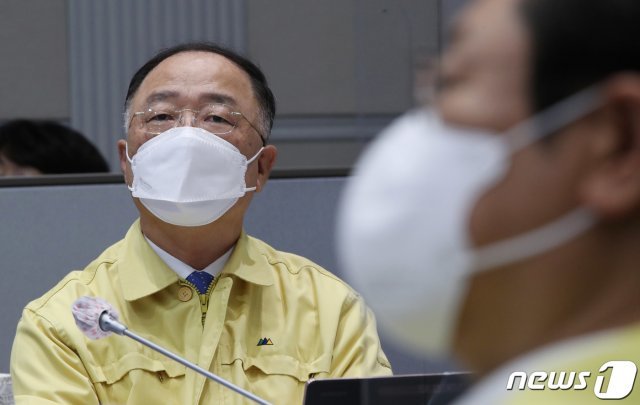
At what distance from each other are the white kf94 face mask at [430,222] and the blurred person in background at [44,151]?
236 centimetres

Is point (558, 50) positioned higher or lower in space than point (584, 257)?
higher

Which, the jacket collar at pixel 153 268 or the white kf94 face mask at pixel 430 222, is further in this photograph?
the jacket collar at pixel 153 268

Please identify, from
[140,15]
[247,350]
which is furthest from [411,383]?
[140,15]

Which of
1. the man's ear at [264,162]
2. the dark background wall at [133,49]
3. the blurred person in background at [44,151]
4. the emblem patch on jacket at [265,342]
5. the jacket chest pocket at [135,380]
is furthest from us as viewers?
the dark background wall at [133,49]

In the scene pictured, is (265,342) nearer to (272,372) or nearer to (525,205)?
(272,372)

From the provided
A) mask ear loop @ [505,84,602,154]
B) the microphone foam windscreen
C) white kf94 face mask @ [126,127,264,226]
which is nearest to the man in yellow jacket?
white kf94 face mask @ [126,127,264,226]

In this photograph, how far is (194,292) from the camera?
2.29 meters

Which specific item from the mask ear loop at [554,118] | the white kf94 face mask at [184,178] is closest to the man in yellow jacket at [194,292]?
the white kf94 face mask at [184,178]

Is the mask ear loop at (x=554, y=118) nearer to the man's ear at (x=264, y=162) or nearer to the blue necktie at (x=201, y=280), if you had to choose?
the blue necktie at (x=201, y=280)

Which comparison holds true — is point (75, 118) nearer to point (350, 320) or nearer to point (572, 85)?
point (350, 320)

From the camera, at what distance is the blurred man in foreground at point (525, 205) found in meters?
0.75

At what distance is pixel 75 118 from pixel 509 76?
105 inches

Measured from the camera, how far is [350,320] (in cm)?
231

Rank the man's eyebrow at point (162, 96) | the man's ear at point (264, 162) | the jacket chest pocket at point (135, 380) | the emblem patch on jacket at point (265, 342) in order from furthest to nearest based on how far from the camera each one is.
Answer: the man's ear at point (264, 162) → the man's eyebrow at point (162, 96) → the emblem patch on jacket at point (265, 342) → the jacket chest pocket at point (135, 380)
